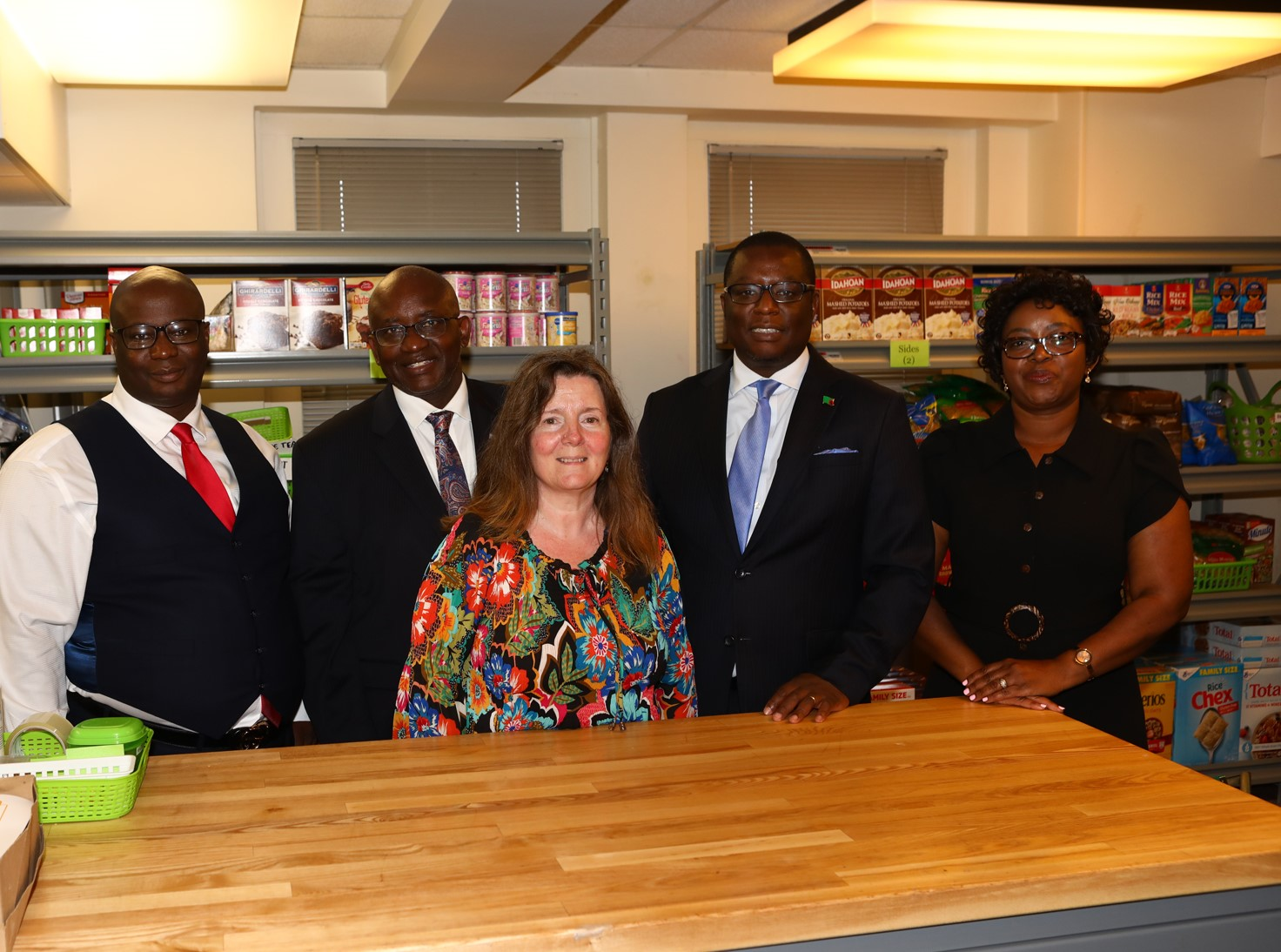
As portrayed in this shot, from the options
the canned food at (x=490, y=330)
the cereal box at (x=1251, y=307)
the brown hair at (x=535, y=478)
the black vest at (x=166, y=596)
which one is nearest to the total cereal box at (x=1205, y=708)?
the cereal box at (x=1251, y=307)

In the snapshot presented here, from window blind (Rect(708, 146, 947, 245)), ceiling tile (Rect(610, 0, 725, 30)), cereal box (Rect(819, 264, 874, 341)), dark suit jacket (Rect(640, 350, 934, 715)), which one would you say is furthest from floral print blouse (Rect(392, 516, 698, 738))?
window blind (Rect(708, 146, 947, 245))

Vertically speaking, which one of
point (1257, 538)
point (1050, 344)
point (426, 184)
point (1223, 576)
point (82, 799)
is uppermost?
point (426, 184)

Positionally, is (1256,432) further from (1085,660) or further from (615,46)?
(615,46)

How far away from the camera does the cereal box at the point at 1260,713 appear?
4.61m

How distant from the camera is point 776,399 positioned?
2.70 meters

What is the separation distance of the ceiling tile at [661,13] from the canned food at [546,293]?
3.53 ft

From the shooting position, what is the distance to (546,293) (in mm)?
4043

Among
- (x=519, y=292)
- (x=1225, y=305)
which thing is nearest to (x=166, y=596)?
(x=519, y=292)

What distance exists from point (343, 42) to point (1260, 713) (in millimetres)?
4457

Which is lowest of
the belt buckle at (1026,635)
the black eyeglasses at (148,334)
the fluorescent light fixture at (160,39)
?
the belt buckle at (1026,635)

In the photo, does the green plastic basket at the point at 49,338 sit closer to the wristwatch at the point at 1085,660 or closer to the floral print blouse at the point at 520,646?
the floral print blouse at the point at 520,646

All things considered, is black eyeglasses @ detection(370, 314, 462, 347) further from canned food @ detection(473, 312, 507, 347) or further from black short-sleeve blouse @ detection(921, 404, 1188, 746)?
black short-sleeve blouse @ detection(921, 404, 1188, 746)

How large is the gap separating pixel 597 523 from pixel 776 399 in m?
0.61

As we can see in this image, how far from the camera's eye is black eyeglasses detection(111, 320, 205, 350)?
8.45 feet
